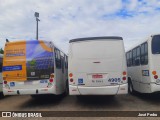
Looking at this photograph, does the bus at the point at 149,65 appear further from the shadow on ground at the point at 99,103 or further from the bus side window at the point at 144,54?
the shadow on ground at the point at 99,103

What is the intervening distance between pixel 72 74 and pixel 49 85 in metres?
1.14

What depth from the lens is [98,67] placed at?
31.8 feet

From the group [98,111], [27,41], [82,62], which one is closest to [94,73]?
[82,62]

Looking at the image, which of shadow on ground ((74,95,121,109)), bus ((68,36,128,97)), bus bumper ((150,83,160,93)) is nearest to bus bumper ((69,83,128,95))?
bus ((68,36,128,97))

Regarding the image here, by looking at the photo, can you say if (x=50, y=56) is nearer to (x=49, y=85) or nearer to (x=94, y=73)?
(x=49, y=85)

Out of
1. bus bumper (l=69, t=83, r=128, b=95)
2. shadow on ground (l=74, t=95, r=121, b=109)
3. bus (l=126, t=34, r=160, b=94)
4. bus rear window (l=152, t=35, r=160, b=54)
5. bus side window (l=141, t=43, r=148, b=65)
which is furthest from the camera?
bus side window (l=141, t=43, r=148, b=65)

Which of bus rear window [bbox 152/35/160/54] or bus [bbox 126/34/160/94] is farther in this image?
bus rear window [bbox 152/35/160/54]

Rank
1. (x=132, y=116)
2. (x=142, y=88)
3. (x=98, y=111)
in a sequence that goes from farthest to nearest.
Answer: (x=142, y=88)
(x=98, y=111)
(x=132, y=116)

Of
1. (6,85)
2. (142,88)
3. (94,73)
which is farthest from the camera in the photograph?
(142,88)

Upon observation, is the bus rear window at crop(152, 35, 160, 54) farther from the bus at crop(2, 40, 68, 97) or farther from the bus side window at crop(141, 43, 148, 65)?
the bus at crop(2, 40, 68, 97)

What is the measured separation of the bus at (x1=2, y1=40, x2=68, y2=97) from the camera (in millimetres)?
10109

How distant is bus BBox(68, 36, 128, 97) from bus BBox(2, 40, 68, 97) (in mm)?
943

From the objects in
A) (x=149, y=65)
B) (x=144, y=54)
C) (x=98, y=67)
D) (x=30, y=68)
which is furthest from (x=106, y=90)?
(x=30, y=68)

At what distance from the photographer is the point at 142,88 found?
11.3 meters
